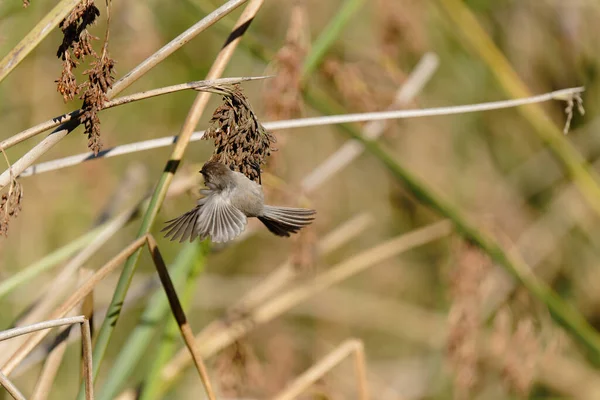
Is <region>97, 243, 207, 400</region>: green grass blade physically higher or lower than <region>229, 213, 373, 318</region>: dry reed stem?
lower

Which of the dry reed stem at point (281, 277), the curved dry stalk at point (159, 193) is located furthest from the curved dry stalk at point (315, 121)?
the dry reed stem at point (281, 277)

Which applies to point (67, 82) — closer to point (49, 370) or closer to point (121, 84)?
point (121, 84)

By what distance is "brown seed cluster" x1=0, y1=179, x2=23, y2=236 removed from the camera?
0.89 m

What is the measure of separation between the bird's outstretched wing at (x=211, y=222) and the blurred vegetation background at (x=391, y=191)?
1060mm

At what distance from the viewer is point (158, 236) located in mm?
3086

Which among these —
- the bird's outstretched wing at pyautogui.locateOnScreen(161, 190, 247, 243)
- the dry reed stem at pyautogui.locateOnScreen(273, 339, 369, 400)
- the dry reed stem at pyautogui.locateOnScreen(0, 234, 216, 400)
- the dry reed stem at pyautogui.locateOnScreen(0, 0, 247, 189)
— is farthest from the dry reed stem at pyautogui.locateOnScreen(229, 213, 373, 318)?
the dry reed stem at pyautogui.locateOnScreen(0, 0, 247, 189)

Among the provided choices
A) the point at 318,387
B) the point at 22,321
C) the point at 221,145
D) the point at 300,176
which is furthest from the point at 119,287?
the point at 300,176

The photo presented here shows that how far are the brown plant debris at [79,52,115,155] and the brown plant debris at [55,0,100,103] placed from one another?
0.01 meters

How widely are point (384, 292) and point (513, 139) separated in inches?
33.9

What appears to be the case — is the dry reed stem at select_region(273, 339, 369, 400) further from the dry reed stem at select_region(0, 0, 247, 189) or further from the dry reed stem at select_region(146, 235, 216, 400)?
the dry reed stem at select_region(0, 0, 247, 189)

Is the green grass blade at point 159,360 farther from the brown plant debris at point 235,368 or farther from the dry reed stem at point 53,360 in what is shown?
the brown plant debris at point 235,368

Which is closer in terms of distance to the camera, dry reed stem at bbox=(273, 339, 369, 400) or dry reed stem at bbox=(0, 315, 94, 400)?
dry reed stem at bbox=(0, 315, 94, 400)

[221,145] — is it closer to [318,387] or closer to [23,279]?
[23,279]

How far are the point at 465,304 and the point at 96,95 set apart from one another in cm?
134
